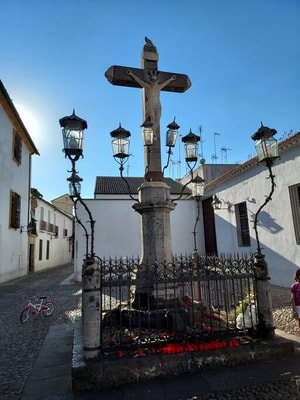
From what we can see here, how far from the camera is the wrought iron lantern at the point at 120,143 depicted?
4.49 m

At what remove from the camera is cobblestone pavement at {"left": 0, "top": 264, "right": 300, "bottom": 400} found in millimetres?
2443

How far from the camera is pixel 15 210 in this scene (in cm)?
1401

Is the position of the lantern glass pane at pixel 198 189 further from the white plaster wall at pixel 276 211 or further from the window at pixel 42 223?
the window at pixel 42 223

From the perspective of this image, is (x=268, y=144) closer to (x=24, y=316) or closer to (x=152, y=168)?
(x=152, y=168)

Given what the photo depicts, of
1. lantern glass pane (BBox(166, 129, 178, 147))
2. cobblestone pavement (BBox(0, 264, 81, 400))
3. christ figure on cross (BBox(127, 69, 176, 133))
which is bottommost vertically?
cobblestone pavement (BBox(0, 264, 81, 400))

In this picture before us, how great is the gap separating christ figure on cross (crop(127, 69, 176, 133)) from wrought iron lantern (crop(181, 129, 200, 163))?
640 mm

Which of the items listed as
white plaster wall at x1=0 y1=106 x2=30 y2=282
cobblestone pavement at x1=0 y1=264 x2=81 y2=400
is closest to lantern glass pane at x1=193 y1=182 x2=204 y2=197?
cobblestone pavement at x1=0 y1=264 x2=81 y2=400

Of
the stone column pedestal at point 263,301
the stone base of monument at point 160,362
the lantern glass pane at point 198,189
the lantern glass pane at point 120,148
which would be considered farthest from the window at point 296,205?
the lantern glass pane at point 120,148

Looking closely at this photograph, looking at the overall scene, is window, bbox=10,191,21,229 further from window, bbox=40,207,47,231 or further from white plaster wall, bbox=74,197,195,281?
window, bbox=40,207,47,231

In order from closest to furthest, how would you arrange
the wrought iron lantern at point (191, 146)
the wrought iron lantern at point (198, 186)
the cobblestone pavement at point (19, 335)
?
1. the cobblestone pavement at point (19, 335)
2. the wrought iron lantern at point (191, 146)
3. the wrought iron lantern at point (198, 186)

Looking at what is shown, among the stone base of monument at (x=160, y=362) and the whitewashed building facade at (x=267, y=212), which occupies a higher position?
the whitewashed building facade at (x=267, y=212)

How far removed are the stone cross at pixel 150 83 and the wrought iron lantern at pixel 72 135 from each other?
56.6 inches

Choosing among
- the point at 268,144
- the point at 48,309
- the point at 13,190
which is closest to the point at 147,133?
the point at 268,144

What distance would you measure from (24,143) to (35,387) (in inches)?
631
